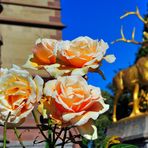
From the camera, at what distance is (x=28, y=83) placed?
160cm

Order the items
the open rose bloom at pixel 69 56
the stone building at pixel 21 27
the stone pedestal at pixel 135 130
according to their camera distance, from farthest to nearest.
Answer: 1. the stone pedestal at pixel 135 130
2. the stone building at pixel 21 27
3. the open rose bloom at pixel 69 56

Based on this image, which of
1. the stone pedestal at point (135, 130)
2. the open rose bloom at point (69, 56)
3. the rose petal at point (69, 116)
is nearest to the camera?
the rose petal at point (69, 116)

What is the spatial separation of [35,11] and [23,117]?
10.9 meters

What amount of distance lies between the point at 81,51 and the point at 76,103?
18 centimetres

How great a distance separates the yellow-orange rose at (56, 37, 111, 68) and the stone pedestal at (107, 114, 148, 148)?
11.5m

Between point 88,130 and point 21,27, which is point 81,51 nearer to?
point 88,130

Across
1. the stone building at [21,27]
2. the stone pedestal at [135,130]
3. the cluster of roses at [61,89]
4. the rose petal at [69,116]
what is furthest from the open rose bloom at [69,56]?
the stone pedestal at [135,130]

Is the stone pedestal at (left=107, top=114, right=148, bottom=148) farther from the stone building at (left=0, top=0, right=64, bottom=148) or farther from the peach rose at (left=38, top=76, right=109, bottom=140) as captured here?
the peach rose at (left=38, top=76, right=109, bottom=140)

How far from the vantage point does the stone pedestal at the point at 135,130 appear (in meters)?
13.4

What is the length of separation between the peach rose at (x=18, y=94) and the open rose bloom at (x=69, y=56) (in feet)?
Result: 0.23

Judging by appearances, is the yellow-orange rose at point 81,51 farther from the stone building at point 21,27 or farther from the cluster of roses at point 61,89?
the stone building at point 21,27

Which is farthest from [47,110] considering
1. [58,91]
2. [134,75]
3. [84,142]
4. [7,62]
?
[134,75]

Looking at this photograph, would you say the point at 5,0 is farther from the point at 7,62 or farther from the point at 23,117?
the point at 23,117

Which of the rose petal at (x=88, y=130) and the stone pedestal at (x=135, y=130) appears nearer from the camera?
the rose petal at (x=88, y=130)
